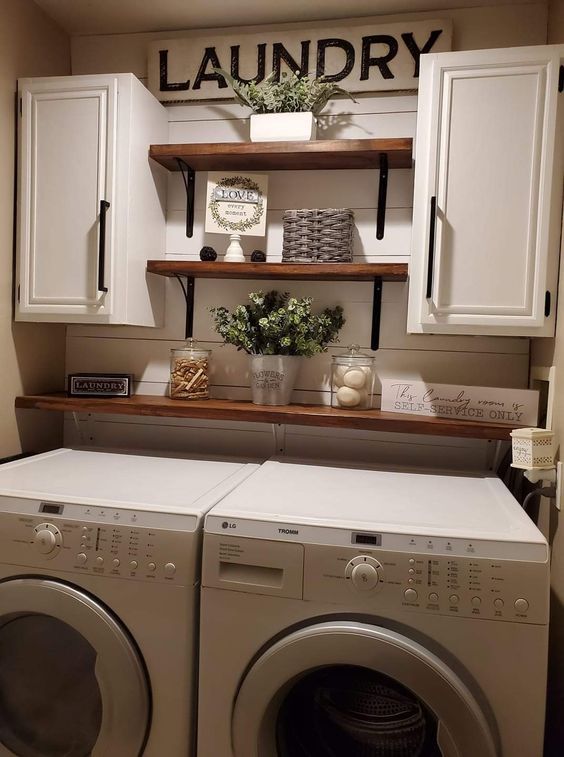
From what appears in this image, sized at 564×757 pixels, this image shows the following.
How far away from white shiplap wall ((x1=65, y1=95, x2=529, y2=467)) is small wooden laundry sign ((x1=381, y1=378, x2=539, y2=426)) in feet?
0.49

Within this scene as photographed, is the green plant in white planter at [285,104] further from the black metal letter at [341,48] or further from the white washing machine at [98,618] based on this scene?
the white washing machine at [98,618]

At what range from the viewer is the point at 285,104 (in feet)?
5.81

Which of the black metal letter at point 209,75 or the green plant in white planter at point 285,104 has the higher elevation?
the black metal letter at point 209,75

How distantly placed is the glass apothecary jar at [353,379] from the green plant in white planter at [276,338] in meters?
0.09

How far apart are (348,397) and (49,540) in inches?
38.1

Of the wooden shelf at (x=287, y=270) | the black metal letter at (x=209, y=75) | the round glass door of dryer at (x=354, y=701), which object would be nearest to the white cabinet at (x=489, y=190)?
the wooden shelf at (x=287, y=270)

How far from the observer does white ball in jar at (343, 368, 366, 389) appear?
1.77 metres

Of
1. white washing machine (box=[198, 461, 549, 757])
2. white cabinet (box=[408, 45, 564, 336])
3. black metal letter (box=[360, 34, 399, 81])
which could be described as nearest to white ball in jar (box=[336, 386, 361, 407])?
white cabinet (box=[408, 45, 564, 336])

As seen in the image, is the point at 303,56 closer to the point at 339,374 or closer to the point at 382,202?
the point at 382,202

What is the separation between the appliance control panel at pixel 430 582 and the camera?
1.13m

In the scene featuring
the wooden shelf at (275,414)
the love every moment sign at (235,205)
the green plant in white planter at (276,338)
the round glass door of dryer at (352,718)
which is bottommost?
the round glass door of dryer at (352,718)

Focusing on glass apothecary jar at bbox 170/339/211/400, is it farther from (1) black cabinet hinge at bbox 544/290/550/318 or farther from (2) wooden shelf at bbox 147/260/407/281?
(1) black cabinet hinge at bbox 544/290/550/318

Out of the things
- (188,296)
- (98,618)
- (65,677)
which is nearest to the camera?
(98,618)

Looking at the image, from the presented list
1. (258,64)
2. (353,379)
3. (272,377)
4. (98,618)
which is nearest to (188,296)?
(272,377)
